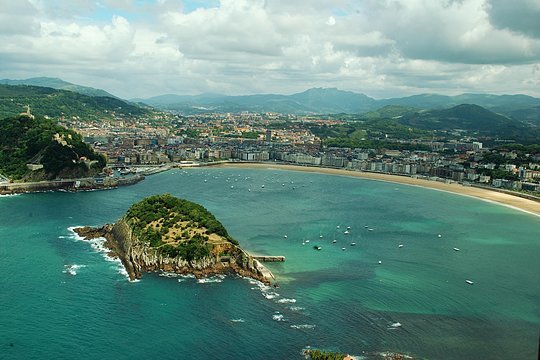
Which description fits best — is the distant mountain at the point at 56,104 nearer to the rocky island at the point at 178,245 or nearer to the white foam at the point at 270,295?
the rocky island at the point at 178,245

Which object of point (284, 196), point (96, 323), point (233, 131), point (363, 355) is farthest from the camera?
point (233, 131)

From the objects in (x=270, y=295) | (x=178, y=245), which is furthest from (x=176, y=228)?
(x=270, y=295)

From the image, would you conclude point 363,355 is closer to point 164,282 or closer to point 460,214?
point 164,282

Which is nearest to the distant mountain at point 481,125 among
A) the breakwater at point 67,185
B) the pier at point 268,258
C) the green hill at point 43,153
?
the breakwater at point 67,185

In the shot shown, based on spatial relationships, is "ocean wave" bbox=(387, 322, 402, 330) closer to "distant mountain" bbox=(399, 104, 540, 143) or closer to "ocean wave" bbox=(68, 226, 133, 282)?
"ocean wave" bbox=(68, 226, 133, 282)

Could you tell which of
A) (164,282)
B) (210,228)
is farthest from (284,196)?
(164,282)

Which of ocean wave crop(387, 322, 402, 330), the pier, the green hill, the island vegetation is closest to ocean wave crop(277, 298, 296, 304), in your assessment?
ocean wave crop(387, 322, 402, 330)
